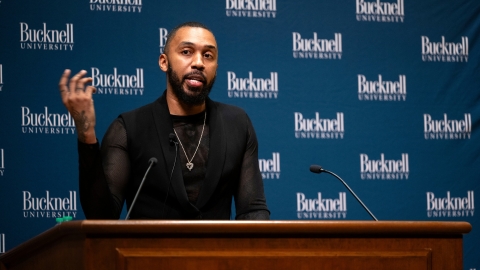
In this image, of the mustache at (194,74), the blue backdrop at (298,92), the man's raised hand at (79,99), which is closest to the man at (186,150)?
the mustache at (194,74)

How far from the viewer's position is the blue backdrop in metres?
3.92

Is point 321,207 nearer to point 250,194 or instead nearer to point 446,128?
point 446,128

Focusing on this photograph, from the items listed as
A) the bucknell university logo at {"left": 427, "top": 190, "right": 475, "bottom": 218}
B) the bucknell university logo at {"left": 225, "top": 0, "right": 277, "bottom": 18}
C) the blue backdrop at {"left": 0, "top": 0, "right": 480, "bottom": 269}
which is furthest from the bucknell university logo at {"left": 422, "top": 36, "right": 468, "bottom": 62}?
the bucknell university logo at {"left": 225, "top": 0, "right": 277, "bottom": 18}

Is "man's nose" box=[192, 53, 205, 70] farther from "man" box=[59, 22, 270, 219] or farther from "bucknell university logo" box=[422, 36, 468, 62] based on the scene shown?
"bucknell university logo" box=[422, 36, 468, 62]

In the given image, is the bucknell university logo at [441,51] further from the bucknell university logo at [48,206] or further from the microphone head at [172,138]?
the bucknell university logo at [48,206]

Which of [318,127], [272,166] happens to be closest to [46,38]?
[272,166]

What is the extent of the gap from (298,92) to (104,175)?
2.19 m

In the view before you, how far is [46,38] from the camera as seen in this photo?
156 inches

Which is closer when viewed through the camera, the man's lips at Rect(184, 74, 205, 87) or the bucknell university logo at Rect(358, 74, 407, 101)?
→ the man's lips at Rect(184, 74, 205, 87)

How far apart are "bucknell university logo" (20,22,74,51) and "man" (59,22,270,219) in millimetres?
1233

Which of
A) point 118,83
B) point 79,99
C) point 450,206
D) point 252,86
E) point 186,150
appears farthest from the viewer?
point 450,206

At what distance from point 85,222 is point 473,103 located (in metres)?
3.65

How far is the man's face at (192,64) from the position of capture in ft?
9.54

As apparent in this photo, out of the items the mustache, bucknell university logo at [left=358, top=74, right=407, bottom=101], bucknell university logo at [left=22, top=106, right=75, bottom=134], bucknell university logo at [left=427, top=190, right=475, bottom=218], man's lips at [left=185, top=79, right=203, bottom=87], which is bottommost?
bucknell university logo at [left=427, top=190, right=475, bottom=218]
